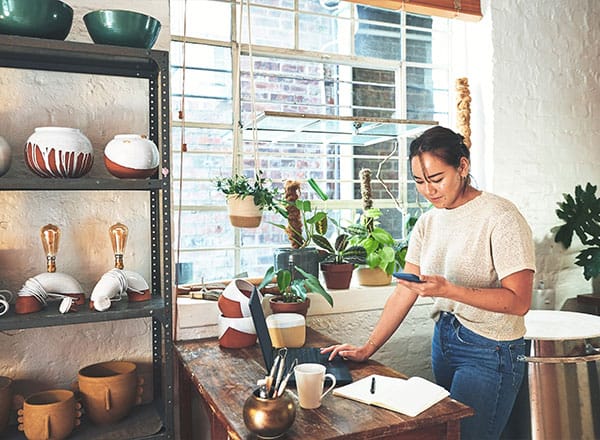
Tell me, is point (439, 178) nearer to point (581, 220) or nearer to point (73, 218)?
point (73, 218)

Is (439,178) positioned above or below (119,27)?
below

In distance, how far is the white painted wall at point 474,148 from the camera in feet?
6.64

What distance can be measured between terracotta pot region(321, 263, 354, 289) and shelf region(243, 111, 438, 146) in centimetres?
66

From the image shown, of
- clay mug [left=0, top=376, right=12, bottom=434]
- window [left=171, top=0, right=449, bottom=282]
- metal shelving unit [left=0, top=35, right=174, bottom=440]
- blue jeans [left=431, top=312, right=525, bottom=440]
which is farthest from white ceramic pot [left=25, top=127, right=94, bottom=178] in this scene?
blue jeans [left=431, top=312, right=525, bottom=440]

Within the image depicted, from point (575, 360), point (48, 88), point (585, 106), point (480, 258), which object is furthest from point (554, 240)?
point (48, 88)

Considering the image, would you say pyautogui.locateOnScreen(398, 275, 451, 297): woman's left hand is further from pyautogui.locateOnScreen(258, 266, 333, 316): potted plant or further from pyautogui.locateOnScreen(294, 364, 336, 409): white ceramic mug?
pyautogui.locateOnScreen(258, 266, 333, 316): potted plant

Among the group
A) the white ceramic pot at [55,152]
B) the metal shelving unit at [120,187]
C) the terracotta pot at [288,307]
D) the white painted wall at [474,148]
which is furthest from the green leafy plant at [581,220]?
the white ceramic pot at [55,152]

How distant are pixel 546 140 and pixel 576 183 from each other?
0.38 meters

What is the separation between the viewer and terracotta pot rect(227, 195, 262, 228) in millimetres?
2262

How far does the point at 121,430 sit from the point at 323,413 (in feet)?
2.58

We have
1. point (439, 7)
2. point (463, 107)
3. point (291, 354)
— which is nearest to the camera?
point (291, 354)

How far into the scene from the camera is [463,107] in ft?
9.86

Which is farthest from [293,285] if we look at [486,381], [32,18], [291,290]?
[32,18]

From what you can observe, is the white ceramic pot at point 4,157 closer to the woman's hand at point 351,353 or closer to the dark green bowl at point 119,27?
the dark green bowl at point 119,27
